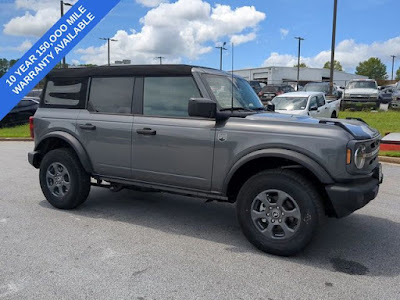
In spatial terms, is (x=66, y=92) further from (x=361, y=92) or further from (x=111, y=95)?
(x=361, y=92)

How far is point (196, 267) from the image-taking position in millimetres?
3525

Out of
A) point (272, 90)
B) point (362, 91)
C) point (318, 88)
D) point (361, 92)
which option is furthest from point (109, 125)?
point (272, 90)

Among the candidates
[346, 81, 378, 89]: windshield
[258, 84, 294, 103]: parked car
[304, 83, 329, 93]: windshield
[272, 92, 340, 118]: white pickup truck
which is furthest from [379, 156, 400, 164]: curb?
[258, 84, 294, 103]: parked car

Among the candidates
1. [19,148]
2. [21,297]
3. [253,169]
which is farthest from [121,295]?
[19,148]

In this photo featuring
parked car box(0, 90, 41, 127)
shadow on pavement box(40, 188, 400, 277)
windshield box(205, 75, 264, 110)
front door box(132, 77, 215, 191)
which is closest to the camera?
shadow on pavement box(40, 188, 400, 277)

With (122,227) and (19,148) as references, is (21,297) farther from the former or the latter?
(19,148)

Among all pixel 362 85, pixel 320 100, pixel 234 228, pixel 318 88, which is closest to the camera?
pixel 234 228

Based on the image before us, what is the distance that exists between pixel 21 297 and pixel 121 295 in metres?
0.77

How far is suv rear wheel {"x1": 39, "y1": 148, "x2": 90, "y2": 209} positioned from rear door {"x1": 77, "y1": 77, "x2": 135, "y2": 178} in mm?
293

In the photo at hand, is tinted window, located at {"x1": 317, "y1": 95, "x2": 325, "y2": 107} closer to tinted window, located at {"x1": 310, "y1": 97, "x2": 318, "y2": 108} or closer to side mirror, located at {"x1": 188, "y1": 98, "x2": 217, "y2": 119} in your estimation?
tinted window, located at {"x1": 310, "y1": 97, "x2": 318, "y2": 108}

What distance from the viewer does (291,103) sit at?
13188 mm

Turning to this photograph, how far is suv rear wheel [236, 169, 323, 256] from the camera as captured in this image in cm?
361

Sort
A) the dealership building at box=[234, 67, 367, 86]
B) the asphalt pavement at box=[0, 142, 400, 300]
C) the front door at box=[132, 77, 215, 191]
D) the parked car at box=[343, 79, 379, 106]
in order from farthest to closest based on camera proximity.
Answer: the dealership building at box=[234, 67, 367, 86] < the parked car at box=[343, 79, 379, 106] < the front door at box=[132, 77, 215, 191] < the asphalt pavement at box=[0, 142, 400, 300]

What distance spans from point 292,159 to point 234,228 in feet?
4.47
